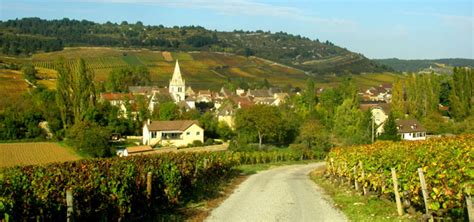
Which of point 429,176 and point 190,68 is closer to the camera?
point 429,176

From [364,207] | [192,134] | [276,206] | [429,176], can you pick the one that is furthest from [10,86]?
[429,176]

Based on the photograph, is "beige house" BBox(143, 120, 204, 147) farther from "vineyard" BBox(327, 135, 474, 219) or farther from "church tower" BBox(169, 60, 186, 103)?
"vineyard" BBox(327, 135, 474, 219)

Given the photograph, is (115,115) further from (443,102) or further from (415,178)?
(415,178)

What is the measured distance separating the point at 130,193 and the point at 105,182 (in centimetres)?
120

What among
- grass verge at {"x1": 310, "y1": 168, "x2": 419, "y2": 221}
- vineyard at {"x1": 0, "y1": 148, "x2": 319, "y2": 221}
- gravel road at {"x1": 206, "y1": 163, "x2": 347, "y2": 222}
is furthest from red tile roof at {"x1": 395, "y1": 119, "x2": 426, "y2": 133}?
vineyard at {"x1": 0, "y1": 148, "x2": 319, "y2": 221}

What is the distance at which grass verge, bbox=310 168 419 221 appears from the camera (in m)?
14.0

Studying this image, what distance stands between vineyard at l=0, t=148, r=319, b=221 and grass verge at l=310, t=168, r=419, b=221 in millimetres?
5388

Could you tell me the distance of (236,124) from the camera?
71.4 meters

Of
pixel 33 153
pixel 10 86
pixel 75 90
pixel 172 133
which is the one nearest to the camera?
pixel 33 153

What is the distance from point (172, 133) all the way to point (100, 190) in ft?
198

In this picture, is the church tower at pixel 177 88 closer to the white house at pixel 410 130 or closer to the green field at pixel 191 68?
the green field at pixel 191 68

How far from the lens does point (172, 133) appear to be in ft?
240

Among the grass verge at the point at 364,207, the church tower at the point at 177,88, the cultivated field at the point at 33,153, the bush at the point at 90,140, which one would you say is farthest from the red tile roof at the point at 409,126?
the church tower at the point at 177,88

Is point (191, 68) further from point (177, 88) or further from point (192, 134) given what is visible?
point (192, 134)
